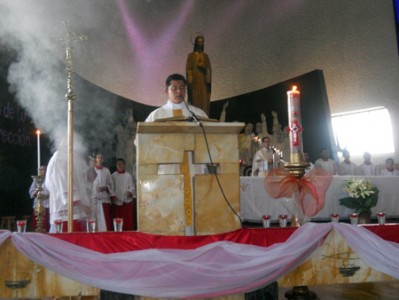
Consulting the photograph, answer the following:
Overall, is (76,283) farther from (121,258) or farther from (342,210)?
(342,210)

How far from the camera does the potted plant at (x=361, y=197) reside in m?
5.91

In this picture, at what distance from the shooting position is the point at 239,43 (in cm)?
1220

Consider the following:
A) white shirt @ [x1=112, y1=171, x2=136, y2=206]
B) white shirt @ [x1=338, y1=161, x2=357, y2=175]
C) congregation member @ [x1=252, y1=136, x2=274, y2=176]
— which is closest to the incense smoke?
white shirt @ [x1=112, y1=171, x2=136, y2=206]

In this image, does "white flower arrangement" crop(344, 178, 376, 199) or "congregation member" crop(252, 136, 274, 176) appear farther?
"congregation member" crop(252, 136, 274, 176)

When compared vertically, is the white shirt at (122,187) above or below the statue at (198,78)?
below

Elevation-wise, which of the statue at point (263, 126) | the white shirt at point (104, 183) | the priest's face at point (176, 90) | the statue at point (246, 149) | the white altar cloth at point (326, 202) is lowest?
the white altar cloth at point (326, 202)

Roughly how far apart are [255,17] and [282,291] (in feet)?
30.8

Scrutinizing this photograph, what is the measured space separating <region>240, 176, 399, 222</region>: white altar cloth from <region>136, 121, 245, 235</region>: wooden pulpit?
2848mm

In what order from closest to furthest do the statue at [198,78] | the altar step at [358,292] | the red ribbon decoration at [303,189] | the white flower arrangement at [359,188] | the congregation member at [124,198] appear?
the red ribbon decoration at [303,189], the altar step at [358,292], the white flower arrangement at [359,188], the congregation member at [124,198], the statue at [198,78]

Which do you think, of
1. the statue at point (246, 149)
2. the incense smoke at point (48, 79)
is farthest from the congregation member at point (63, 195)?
the statue at point (246, 149)

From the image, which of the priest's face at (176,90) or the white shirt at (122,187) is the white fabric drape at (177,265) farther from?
the white shirt at (122,187)

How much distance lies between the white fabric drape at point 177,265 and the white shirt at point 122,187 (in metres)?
5.80

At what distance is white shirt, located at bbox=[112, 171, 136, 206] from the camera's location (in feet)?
27.6

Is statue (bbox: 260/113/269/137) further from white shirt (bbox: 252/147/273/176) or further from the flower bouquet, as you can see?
the flower bouquet
